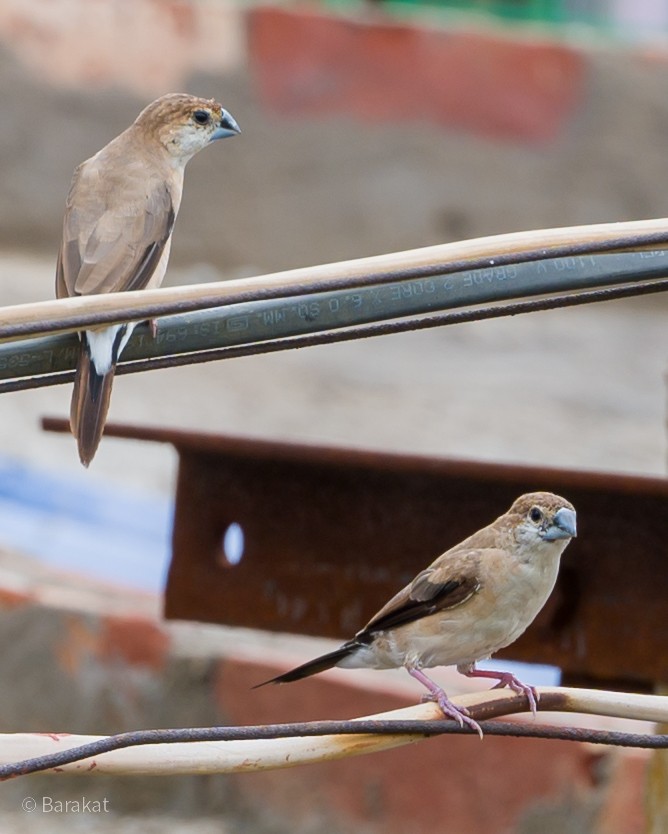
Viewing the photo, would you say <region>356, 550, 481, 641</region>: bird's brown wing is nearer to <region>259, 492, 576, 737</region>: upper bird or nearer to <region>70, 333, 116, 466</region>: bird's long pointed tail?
<region>259, 492, 576, 737</region>: upper bird

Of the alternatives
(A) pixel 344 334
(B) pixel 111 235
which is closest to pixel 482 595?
(A) pixel 344 334

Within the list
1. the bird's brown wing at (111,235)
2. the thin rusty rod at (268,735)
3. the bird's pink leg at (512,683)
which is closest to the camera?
the thin rusty rod at (268,735)

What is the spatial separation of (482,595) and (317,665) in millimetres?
451

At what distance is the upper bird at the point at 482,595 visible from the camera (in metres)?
3.59

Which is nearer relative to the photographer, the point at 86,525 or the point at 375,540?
the point at 375,540

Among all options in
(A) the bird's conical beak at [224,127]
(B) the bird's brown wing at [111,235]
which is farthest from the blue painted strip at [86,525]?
(B) the bird's brown wing at [111,235]

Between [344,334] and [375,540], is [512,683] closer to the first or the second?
[344,334]

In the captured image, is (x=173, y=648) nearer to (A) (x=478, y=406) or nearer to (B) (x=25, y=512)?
(B) (x=25, y=512)

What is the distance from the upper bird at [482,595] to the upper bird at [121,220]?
857 mm

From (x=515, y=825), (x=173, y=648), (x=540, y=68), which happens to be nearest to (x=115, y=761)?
(x=515, y=825)

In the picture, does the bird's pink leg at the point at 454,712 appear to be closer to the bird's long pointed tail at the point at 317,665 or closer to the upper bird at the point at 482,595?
the bird's long pointed tail at the point at 317,665

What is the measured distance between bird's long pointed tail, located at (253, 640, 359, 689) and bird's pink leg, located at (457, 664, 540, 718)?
33 centimetres

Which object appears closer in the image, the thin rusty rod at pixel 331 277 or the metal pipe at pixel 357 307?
the thin rusty rod at pixel 331 277

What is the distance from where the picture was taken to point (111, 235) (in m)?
4.20
